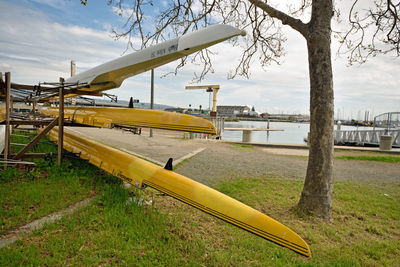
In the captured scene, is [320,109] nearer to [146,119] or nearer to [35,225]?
[146,119]

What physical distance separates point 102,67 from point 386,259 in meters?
5.57

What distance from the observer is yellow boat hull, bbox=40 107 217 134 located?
306cm

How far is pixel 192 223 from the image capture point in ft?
11.2

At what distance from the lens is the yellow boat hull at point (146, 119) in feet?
10.0

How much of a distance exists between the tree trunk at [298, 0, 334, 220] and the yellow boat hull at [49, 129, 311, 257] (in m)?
1.95

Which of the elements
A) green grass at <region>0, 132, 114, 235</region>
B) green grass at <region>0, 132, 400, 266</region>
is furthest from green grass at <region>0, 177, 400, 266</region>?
green grass at <region>0, 132, 114, 235</region>

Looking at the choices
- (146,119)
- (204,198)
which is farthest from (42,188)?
(204,198)

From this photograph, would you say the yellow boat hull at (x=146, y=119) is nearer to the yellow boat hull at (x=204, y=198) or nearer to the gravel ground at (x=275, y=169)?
the yellow boat hull at (x=204, y=198)

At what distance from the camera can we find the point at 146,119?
3.64m

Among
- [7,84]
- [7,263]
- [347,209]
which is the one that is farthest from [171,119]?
[7,84]

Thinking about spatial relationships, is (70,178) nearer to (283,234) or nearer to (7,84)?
(7,84)

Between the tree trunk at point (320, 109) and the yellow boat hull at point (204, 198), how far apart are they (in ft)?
6.40

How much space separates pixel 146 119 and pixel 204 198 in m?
1.60

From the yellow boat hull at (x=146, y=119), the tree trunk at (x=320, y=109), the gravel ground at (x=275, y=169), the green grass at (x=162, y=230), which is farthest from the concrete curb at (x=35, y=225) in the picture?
the tree trunk at (x=320, y=109)
